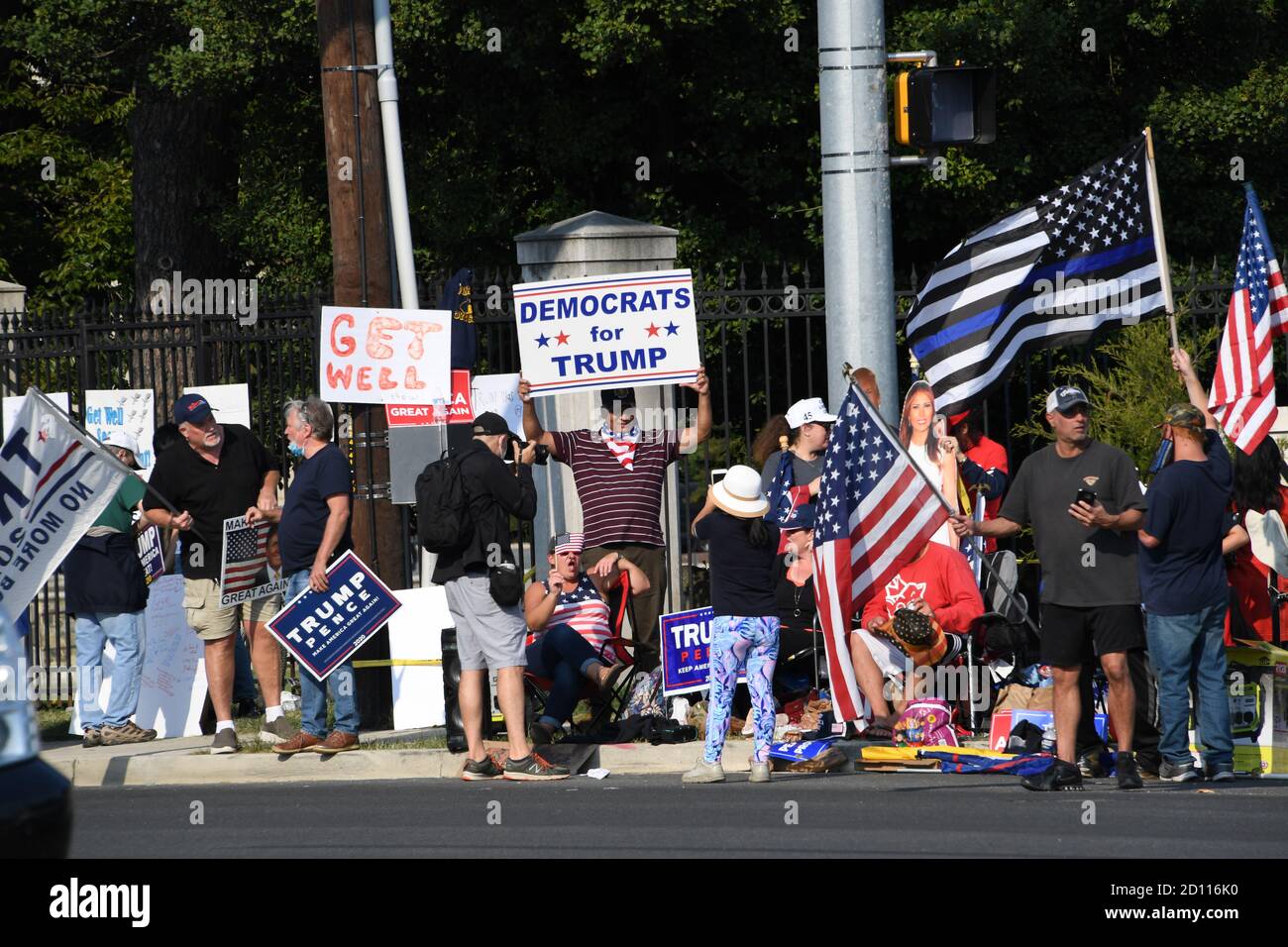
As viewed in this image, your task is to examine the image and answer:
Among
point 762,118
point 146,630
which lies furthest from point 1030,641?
point 762,118

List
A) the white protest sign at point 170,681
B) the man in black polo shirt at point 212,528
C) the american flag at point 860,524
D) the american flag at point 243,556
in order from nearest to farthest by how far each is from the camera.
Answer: the american flag at point 860,524 < the american flag at point 243,556 < the man in black polo shirt at point 212,528 < the white protest sign at point 170,681

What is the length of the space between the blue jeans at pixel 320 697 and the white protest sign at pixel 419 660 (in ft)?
2.18

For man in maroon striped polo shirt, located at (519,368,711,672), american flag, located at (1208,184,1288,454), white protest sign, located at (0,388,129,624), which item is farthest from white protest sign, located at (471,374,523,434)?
american flag, located at (1208,184,1288,454)

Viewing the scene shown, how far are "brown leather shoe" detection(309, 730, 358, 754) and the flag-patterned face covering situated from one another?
2.29 meters

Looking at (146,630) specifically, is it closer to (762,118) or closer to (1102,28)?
(762,118)

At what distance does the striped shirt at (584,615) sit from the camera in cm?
1108

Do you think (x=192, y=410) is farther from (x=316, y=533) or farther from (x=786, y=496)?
(x=786, y=496)

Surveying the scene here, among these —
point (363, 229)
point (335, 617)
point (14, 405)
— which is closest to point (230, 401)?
point (14, 405)

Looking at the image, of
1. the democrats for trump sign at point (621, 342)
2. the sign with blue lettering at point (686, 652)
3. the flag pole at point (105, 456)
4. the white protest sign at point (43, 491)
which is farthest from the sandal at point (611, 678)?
the white protest sign at point (43, 491)

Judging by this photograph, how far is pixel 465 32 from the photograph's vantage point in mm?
19359

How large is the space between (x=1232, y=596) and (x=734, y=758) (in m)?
2.91

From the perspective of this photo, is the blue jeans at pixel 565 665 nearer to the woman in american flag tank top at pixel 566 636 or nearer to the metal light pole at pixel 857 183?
the woman in american flag tank top at pixel 566 636

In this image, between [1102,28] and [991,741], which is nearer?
[991,741]

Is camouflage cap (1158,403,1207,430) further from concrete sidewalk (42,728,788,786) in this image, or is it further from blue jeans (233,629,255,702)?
blue jeans (233,629,255,702)
